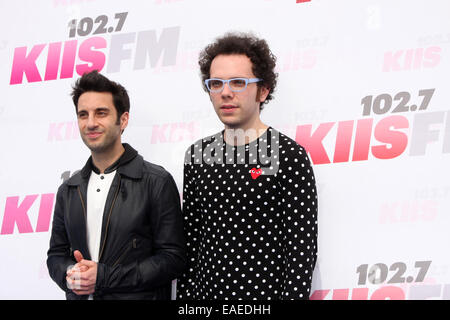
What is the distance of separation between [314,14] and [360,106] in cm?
57

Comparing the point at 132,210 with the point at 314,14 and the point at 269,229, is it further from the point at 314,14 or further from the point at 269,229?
the point at 314,14

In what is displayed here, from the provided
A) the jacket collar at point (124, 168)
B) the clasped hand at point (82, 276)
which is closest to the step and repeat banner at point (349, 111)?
the jacket collar at point (124, 168)

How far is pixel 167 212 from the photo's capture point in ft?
6.14

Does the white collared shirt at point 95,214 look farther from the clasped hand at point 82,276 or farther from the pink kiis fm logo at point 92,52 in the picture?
the pink kiis fm logo at point 92,52

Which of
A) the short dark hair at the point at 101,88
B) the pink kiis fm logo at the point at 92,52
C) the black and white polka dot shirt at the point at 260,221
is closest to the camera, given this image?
the black and white polka dot shirt at the point at 260,221

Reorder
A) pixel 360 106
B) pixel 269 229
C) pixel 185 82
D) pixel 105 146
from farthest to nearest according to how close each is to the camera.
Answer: pixel 185 82
pixel 360 106
pixel 105 146
pixel 269 229

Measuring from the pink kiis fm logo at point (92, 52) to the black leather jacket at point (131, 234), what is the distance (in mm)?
740

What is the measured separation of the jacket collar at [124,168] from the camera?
190cm

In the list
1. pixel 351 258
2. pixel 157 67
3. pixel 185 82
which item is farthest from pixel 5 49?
pixel 351 258

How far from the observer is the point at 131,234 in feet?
6.00

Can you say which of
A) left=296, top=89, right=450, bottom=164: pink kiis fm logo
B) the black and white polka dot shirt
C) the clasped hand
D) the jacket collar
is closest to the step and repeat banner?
left=296, top=89, right=450, bottom=164: pink kiis fm logo

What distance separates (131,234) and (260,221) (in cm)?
59

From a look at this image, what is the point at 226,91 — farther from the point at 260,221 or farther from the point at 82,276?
the point at 82,276

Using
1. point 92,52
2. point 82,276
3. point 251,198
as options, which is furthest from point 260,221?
point 92,52
